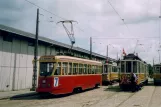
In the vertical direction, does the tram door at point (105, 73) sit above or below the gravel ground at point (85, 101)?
above

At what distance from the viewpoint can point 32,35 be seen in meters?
25.2

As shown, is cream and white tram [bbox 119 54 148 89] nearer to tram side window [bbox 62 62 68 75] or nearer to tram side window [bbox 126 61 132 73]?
tram side window [bbox 126 61 132 73]

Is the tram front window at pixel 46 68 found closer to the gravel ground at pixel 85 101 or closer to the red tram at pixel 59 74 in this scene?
the red tram at pixel 59 74

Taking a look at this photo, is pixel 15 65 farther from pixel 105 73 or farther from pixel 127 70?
pixel 105 73

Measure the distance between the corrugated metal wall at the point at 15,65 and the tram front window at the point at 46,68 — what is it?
17.2ft

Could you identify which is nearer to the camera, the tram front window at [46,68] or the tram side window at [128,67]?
the tram front window at [46,68]

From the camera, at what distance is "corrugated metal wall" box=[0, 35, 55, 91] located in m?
21.5

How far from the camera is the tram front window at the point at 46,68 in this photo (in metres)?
17.2

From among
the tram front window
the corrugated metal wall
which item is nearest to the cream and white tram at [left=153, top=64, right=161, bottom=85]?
the corrugated metal wall

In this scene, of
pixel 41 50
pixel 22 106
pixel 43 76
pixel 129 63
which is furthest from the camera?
pixel 41 50

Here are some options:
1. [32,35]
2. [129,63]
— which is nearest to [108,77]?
[129,63]

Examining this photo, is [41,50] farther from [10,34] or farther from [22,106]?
[22,106]

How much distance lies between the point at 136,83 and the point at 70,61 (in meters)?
6.93

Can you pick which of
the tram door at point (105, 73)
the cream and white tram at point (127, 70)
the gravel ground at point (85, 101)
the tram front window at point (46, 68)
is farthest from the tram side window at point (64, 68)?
the tram door at point (105, 73)
